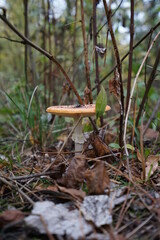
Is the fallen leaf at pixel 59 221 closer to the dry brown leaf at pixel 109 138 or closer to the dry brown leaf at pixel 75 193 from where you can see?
the dry brown leaf at pixel 75 193

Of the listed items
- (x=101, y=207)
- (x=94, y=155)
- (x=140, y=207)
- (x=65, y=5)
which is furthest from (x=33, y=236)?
(x=65, y=5)

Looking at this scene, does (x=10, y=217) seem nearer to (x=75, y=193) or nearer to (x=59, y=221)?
(x=59, y=221)

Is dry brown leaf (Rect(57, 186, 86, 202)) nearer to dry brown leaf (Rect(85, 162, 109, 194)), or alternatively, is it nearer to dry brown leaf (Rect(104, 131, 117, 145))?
dry brown leaf (Rect(85, 162, 109, 194))

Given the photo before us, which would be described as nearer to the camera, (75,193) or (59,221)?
(59,221)

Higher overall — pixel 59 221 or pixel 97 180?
pixel 97 180

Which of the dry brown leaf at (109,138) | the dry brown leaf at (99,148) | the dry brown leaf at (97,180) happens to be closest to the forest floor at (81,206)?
→ the dry brown leaf at (97,180)

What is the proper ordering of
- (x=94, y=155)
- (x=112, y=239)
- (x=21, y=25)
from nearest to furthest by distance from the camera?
(x=112, y=239), (x=94, y=155), (x=21, y=25)

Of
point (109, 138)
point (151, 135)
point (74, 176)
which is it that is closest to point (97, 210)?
point (74, 176)

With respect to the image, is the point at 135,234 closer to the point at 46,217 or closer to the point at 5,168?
the point at 46,217
